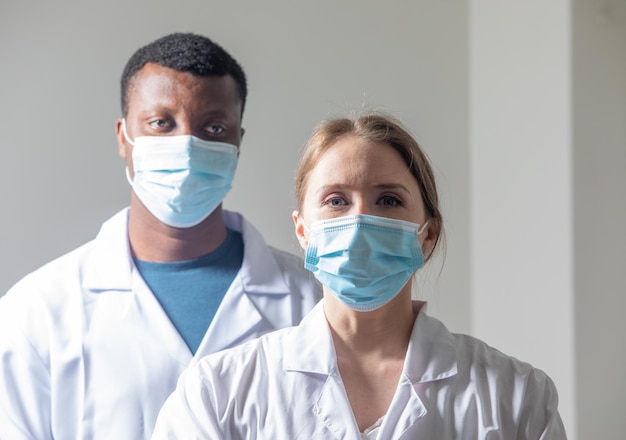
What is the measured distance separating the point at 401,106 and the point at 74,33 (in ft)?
3.65

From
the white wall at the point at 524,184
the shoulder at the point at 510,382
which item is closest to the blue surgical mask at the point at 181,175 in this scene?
the shoulder at the point at 510,382

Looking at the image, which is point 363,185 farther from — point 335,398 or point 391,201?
point 335,398

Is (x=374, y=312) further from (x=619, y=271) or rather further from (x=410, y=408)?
(x=619, y=271)

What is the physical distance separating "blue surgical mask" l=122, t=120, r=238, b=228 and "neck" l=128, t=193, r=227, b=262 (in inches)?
1.1

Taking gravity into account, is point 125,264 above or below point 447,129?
below

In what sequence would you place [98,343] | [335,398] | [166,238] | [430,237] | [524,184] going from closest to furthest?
[335,398], [430,237], [98,343], [166,238], [524,184]

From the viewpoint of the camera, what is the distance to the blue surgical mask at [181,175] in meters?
1.91

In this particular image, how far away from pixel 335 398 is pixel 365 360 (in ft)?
0.33

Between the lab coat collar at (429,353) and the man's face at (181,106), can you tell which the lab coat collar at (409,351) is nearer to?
the lab coat collar at (429,353)

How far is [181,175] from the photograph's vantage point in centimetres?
192

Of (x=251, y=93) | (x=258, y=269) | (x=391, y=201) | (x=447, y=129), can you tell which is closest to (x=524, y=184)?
(x=447, y=129)

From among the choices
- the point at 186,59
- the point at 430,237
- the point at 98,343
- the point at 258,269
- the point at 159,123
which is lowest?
the point at 98,343

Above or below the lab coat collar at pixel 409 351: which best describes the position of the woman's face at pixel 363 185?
above

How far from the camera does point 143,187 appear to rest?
1.97 meters
